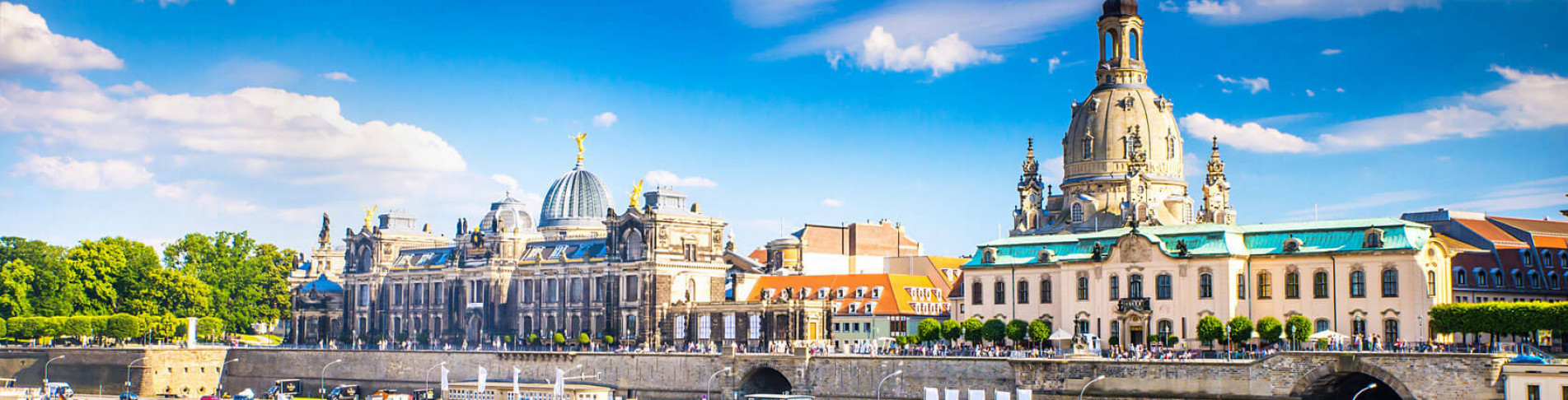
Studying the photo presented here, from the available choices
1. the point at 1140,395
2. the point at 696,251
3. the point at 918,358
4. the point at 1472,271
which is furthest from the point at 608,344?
the point at 1472,271

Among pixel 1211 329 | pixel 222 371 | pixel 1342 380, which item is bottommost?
pixel 222 371

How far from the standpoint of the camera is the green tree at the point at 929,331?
96000 millimetres

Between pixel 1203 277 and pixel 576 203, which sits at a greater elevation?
pixel 576 203

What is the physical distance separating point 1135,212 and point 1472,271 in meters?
29.9

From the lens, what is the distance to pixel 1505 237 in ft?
297

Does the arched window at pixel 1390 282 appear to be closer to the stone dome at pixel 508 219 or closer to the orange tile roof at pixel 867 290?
the orange tile roof at pixel 867 290

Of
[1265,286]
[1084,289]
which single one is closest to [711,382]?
[1084,289]

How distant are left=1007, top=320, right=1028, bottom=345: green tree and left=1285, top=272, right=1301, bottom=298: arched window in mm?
15091

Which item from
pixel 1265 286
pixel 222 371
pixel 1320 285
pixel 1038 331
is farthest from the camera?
pixel 222 371

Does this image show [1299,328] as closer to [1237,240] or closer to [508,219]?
[1237,240]

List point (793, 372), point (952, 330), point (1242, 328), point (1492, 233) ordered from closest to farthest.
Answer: point (1242, 328) < point (793, 372) < point (1492, 233) < point (952, 330)

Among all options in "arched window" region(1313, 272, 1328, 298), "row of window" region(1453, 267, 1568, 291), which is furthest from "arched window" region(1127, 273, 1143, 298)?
"row of window" region(1453, 267, 1568, 291)

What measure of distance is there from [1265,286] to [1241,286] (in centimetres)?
122

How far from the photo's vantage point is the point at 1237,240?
8456 centimetres
